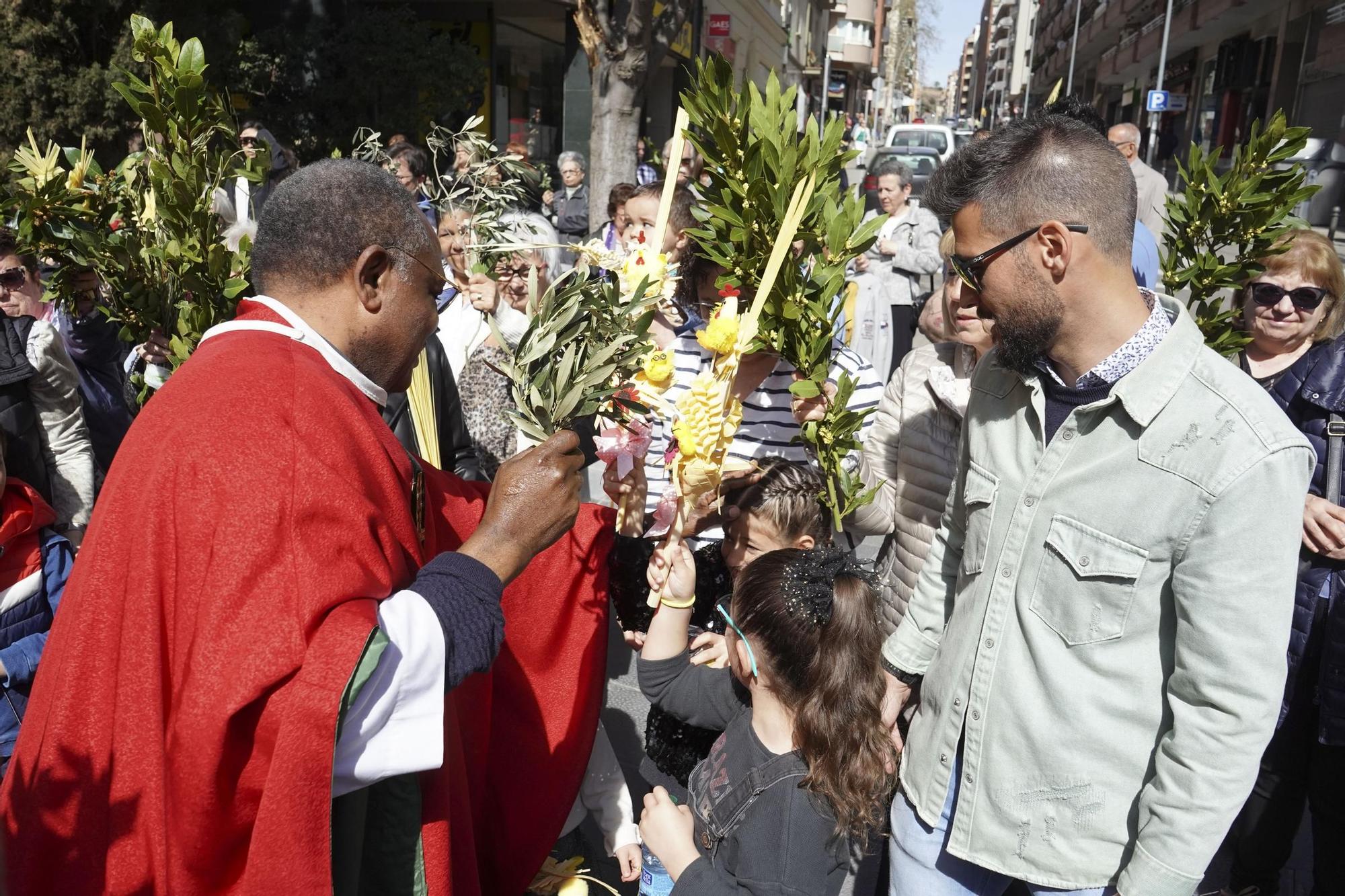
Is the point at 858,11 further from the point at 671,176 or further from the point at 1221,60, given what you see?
the point at 671,176

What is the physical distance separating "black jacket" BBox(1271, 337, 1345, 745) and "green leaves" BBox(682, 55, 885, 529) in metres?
1.51

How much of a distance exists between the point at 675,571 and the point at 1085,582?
1.06 metres

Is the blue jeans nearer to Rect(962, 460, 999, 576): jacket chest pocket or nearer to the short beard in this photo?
Rect(962, 460, 999, 576): jacket chest pocket

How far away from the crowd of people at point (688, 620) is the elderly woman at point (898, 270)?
13.4ft

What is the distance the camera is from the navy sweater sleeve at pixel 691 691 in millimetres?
2709

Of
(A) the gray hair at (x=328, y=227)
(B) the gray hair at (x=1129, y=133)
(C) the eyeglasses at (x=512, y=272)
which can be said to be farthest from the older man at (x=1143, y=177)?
(A) the gray hair at (x=328, y=227)

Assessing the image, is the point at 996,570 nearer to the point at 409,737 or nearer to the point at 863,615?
the point at 863,615

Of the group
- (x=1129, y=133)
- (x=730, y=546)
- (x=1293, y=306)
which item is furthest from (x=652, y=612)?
(x=1129, y=133)

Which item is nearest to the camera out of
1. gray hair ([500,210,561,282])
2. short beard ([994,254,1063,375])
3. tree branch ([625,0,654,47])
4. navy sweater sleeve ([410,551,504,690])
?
navy sweater sleeve ([410,551,504,690])

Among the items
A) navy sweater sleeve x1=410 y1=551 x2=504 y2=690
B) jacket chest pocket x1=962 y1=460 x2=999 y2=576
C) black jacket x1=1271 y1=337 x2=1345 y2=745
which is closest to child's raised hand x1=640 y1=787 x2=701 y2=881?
navy sweater sleeve x1=410 y1=551 x2=504 y2=690

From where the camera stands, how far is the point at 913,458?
122 inches

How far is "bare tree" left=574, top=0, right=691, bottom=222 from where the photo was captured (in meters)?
11.0

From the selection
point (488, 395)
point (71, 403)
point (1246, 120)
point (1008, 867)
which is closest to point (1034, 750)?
point (1008, 867)

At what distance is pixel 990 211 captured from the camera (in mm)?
1984
